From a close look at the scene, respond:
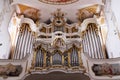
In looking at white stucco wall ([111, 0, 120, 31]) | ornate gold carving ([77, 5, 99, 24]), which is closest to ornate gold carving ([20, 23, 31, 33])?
ornate gold carving ([77, 5, 99, 24])

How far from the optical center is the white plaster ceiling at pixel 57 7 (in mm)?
13320

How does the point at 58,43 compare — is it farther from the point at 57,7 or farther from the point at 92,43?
the point at 57,7

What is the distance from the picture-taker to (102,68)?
1029 cm

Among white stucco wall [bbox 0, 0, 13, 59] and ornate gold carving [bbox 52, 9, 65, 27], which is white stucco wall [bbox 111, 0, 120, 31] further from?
white stucco wall [bbox 0, 0, 13, 59]

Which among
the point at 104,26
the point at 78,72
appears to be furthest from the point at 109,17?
the point at 78,72

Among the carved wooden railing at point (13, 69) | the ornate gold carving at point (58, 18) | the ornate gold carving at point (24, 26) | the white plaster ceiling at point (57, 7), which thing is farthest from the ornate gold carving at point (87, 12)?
the carved wooden railing at point (13, 69)

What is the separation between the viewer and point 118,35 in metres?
10.6

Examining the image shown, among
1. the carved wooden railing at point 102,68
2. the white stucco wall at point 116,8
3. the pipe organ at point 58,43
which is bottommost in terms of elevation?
the carved wooden railing at point 102,68

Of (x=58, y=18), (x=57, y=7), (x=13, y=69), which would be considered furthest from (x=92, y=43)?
(x=13, y=69)

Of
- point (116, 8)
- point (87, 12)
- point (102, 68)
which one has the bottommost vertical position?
point (102, 68)

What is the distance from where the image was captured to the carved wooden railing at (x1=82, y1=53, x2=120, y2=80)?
10.0 meters

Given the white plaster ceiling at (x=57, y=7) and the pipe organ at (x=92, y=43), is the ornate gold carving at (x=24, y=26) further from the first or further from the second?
the pipe organ at (x=92, y=43)

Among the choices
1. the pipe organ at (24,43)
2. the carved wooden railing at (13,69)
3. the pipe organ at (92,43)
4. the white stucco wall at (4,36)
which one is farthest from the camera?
the pipe organ at (24,43)

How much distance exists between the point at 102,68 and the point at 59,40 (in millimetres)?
2975
